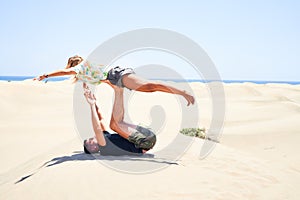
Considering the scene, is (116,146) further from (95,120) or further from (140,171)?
(140,171)

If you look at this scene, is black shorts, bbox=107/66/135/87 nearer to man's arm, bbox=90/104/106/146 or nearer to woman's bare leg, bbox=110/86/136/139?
woman's bare leg, bbox=110/86/136/139

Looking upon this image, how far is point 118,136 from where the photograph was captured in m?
5.28

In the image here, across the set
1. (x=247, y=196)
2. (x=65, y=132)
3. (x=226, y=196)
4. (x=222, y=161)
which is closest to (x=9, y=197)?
(x=226, y=196)

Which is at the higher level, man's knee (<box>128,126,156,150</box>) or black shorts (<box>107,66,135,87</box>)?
black shorts (<box>107,66,135,87</box>)

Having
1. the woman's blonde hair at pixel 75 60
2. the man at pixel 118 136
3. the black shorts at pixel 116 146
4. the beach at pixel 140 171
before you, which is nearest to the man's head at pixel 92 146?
the man at pixel 118 136

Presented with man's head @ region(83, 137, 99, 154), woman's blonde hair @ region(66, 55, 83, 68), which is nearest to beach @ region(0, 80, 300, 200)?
man's head @ region(83, 137, 99, 154)

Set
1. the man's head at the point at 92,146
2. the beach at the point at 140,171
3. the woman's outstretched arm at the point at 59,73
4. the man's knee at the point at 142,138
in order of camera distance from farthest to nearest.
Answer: the man's head at the point at 92,146
the man's knee at the point at 142,138
the woman's outstretched arm at the point at 59,73
the beach at the point at 140,171

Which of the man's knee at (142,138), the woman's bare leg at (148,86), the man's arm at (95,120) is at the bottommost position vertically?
the man's knee at (142,138)

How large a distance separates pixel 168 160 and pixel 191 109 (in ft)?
40.5

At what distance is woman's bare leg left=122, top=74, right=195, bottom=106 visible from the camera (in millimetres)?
4449

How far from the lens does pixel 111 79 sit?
491cm

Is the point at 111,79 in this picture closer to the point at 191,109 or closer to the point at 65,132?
the point at 65,132

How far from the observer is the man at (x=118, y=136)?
5.06 m

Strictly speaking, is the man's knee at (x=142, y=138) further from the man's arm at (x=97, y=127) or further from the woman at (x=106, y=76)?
the woman at (x=106, y=76)
